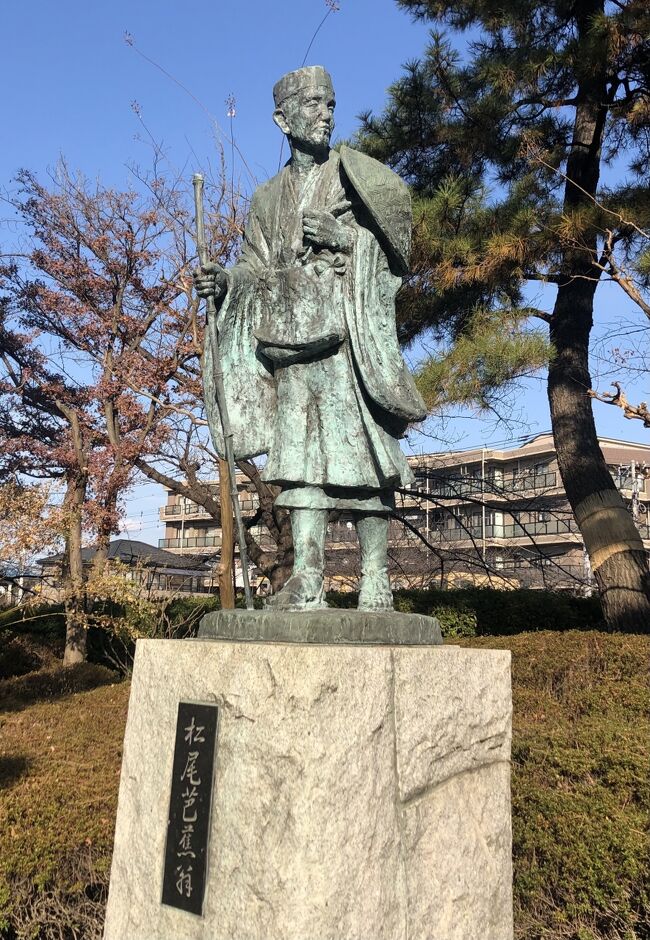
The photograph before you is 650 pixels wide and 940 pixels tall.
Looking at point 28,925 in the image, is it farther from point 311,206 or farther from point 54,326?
point 54,326

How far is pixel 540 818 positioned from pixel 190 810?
7.42ft

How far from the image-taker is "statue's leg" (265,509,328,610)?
250cm

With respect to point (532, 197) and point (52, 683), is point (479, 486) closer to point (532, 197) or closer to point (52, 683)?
point (532, 197)

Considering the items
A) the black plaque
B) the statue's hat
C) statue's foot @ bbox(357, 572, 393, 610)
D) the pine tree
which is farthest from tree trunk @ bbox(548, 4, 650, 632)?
the black plaque

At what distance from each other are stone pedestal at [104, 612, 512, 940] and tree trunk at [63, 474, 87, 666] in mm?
6318

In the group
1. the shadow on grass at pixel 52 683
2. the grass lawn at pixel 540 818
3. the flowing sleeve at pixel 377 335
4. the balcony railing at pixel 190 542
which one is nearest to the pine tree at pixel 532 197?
the grass lawn at pixel 540 818

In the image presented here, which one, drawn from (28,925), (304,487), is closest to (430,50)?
(304,487)

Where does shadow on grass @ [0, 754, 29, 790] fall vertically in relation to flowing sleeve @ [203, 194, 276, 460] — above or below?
below

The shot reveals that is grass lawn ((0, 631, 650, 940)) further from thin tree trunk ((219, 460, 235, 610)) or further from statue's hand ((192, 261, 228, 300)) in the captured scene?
statue's hand ((192, 261, 228, 300))

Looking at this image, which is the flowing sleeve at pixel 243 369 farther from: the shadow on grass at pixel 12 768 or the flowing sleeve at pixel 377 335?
the shadow on grass at pixel 12 768

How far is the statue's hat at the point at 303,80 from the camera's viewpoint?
267cm

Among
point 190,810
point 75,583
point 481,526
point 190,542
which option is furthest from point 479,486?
point 190,542

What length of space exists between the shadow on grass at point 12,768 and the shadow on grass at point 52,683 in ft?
8.40

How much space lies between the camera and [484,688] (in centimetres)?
252
